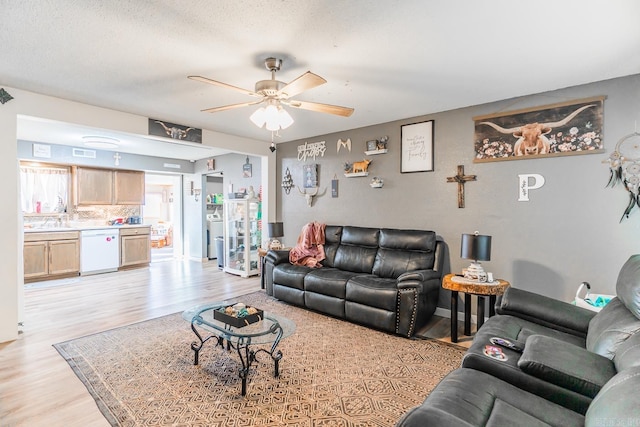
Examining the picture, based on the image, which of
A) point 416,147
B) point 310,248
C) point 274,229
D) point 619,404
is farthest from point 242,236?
point 619,404

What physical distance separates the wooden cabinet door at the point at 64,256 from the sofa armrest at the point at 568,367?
6969 millimetres

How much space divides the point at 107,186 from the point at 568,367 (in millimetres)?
7617

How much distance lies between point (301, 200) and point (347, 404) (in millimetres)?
3697

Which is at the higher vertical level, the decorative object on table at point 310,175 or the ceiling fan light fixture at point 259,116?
the ceiling fan light fixture at point 259,116

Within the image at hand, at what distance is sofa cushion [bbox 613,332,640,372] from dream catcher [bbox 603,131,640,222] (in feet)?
6.19

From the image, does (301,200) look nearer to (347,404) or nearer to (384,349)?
(384,349)

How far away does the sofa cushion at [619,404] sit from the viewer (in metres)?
0.89

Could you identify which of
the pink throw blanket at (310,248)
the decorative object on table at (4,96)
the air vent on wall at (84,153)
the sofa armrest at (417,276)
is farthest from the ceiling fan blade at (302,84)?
the air vent on wall at (84,153)

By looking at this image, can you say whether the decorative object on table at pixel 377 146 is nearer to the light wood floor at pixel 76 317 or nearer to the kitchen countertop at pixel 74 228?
the light wood floor at pixel 76 317

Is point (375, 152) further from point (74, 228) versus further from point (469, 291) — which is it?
point (74, 228)

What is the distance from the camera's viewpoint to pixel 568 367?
1.46m

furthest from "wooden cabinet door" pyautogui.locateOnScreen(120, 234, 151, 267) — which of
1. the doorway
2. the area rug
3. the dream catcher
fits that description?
the dream catcher

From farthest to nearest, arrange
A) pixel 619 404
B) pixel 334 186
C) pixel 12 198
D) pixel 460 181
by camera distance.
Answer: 1. pixel 334 186
2. pixel 460 181
3. pixel 12 198
4. pixel 619 404

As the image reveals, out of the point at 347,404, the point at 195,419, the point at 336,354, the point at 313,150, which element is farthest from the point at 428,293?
the point at 313,150
